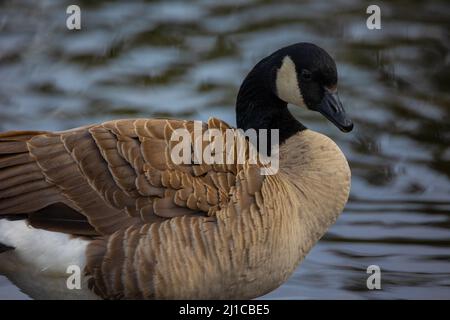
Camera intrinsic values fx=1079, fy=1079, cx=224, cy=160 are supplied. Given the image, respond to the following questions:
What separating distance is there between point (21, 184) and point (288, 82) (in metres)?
1.73

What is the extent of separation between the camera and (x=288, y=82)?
6.46m

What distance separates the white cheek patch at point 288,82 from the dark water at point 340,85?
3.95 ft

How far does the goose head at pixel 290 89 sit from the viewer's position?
6383 mm

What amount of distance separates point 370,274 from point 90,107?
13.7 feet

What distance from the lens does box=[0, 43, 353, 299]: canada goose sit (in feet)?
18.7

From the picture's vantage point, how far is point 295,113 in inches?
399
